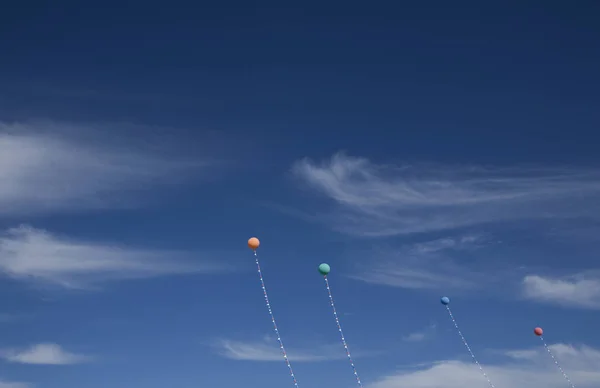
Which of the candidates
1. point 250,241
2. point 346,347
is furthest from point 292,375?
point 250,241

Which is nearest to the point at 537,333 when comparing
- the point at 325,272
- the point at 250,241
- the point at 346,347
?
the point at 346,347

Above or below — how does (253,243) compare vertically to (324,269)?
above

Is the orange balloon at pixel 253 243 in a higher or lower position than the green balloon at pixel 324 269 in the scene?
higher

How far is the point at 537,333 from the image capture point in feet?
168

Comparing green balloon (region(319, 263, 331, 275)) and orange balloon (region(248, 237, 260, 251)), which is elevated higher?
orange balloon (region(248, 237, 260, 251))

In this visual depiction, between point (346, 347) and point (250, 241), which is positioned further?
point (346, 347)

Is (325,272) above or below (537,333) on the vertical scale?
above

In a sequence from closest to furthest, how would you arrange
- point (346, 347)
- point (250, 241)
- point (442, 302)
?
1. point (250, 241)
2. point (346, 347)
3. point (442, 302)

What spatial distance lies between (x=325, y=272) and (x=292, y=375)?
246 inches

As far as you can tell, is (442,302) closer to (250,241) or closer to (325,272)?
(325,272)

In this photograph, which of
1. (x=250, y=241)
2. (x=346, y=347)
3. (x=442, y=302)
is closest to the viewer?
(x=250, y=241)

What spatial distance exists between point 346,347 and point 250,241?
9511 mm

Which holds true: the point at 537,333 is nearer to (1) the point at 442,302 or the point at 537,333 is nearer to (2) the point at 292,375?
(1) the point at 442,302

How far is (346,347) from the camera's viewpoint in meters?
44.5
